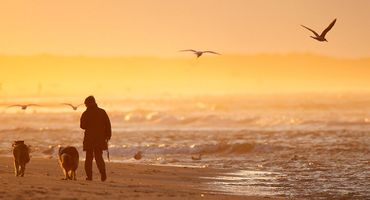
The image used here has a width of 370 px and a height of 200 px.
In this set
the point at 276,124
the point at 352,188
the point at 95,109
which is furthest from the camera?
the point at 276,124

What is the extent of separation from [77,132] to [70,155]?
23633mm

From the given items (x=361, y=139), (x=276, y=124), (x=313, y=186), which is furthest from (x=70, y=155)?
(x=276, y=124)

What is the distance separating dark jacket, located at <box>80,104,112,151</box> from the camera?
15297 mm

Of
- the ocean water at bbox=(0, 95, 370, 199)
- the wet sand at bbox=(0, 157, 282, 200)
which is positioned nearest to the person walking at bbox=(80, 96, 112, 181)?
the wet sand at bbox=(0, 157, 282, 200)

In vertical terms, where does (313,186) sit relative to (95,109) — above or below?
below

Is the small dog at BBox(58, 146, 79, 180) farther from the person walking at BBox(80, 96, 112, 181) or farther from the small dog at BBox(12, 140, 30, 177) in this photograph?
the small dog at BBox(12, 140, 30, 177)

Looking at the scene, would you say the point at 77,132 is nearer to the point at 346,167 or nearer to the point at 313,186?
the point at 346,167

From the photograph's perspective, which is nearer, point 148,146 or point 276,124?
point 148,146

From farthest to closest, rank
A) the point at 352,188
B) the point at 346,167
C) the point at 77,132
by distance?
the point at 77,132, the point at 346,167, the point at 352,188

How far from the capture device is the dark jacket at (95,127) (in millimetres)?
15297

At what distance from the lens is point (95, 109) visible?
15.3 metres

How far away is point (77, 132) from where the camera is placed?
39312 mm

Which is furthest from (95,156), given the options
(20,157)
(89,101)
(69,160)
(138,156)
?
(138,156)

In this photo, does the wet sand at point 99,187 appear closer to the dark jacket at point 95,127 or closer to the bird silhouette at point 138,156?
the dark jacket at point 95,127
